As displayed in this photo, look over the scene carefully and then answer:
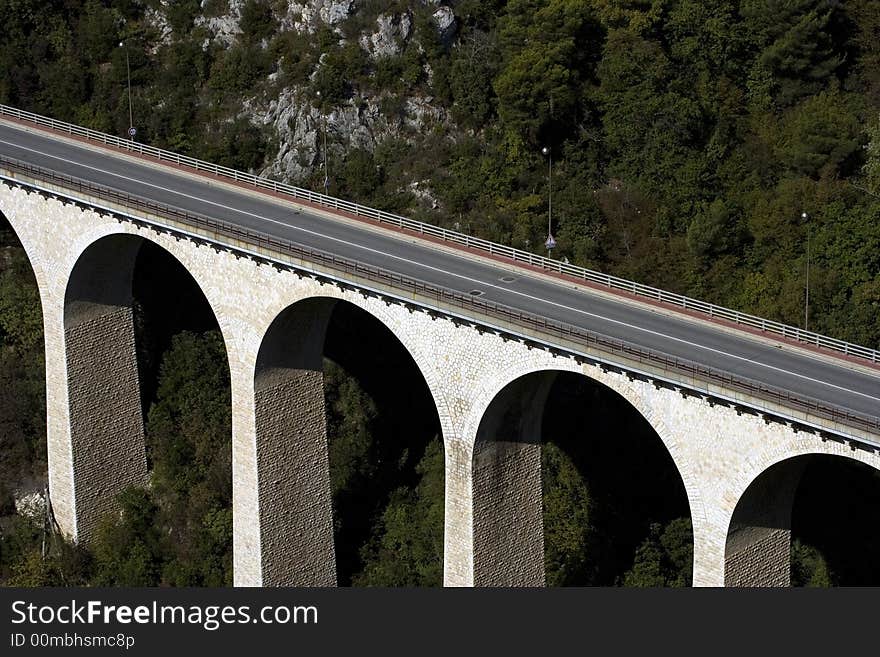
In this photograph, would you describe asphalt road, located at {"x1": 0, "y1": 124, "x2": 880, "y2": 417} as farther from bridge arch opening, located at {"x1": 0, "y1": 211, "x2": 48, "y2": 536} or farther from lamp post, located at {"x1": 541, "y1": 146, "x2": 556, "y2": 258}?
lamp post, located at {"x1": 541, "y1": 146, "x2": 556, "y2": 258}

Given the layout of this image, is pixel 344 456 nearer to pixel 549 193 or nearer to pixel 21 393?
pixel 21 393

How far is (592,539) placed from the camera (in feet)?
261

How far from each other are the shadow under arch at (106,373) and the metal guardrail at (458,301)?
3.81 metres

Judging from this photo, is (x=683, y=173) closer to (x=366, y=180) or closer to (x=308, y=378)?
(x=366, y=180)

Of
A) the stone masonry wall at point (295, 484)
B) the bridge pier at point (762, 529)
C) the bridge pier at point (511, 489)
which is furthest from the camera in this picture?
the stone masonry wall at point (295, 484)

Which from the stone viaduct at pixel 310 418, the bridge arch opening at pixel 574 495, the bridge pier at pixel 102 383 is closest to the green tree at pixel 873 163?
the bridge arch opening at pixel 574 495

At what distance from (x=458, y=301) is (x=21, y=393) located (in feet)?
113

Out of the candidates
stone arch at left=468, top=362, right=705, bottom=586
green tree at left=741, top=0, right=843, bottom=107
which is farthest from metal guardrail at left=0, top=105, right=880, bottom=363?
green tree at left=741, top=0, right=843, bottom=107

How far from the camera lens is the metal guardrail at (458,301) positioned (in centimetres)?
5644

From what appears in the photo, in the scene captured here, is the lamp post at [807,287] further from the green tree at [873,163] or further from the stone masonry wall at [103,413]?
the stone masonry wall at [103,413]

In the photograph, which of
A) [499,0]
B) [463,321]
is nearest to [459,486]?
[463,321]

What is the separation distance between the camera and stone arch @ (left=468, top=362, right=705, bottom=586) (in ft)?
213

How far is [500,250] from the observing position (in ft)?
249

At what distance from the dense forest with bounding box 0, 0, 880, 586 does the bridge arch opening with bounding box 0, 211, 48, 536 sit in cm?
14
